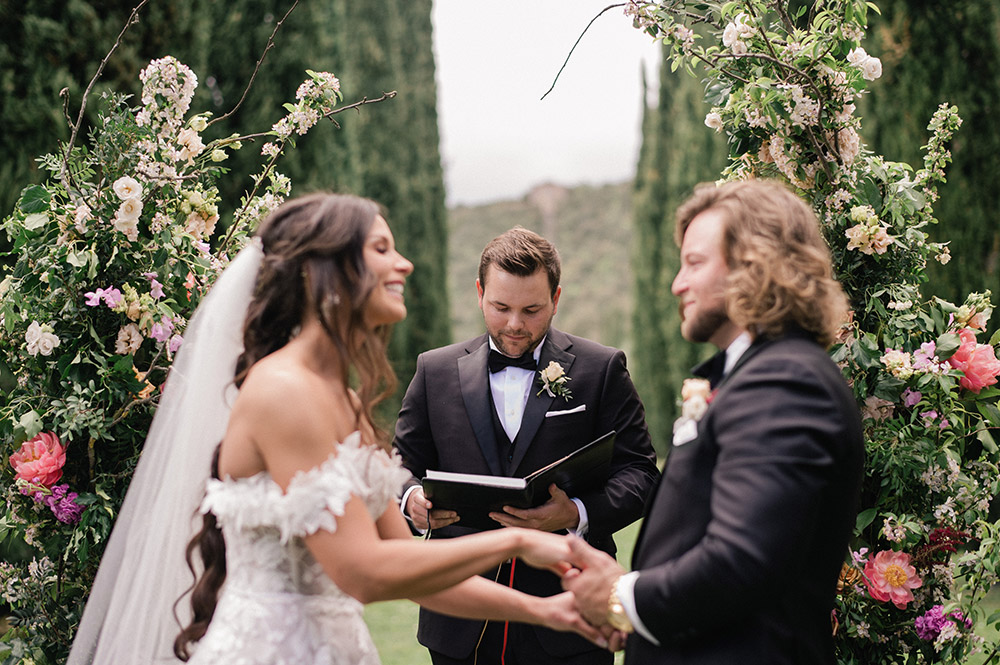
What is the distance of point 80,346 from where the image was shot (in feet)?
10.4

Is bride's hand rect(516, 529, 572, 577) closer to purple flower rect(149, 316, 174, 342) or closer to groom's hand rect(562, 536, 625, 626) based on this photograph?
groom's hand rect(562, 536, 625, 626)

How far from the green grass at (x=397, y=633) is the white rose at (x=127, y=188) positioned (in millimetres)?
5111

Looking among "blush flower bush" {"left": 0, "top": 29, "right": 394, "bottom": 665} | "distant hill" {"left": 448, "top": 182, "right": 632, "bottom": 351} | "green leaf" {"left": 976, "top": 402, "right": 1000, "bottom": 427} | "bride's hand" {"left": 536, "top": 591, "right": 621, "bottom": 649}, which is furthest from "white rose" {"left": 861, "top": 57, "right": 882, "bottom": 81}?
"distant hill" {"left": 448, "top": 182, "right": 632, "bottom": 351}

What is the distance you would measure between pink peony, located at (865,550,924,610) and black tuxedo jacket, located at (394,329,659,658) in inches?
34.9

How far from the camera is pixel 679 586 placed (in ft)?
6.82

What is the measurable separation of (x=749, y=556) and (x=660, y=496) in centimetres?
39

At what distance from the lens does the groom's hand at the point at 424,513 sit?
3.22 metres

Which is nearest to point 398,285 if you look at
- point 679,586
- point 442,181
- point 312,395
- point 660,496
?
point 312,395

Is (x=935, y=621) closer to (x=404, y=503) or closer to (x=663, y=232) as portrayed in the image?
(x=404, y=503)

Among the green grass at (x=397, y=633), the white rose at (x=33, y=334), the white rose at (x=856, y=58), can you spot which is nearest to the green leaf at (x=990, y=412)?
the white rose at (x=856, y=58)

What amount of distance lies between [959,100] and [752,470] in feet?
22.6

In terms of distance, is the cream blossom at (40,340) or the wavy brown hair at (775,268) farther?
the cream blossom at (40,340)

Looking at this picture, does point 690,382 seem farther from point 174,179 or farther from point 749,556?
point 174,179

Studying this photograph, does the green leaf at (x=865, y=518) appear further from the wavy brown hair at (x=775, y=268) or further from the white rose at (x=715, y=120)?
the white rose at (x=715, y=120)
